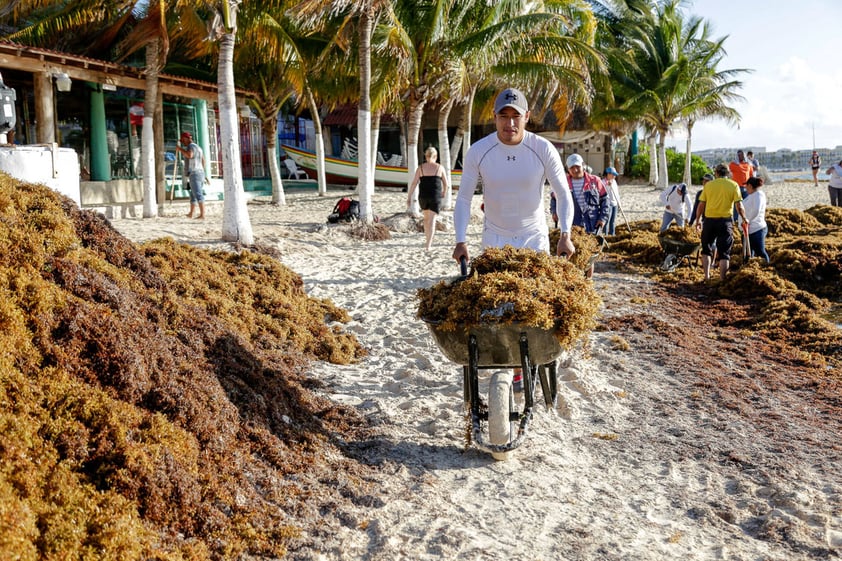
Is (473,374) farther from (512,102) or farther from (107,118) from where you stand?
(107,118)

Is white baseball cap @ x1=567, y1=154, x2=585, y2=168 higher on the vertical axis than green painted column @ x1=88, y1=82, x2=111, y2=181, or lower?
lower

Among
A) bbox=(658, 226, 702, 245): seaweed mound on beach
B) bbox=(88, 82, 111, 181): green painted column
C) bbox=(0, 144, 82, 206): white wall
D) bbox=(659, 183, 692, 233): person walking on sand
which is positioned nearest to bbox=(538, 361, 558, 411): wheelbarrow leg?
bbox=(0, 144, 82, 206): white wall

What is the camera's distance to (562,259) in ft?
15.4

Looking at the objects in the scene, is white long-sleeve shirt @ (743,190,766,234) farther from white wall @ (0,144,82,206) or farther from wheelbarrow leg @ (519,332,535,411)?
white wall @ (0,144,82,206)

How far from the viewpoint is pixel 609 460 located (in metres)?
4.82

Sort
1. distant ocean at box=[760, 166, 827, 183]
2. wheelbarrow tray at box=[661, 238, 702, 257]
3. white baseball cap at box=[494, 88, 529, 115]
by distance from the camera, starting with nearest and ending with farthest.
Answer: white baseball cap at box=[494, 88, 529, 115] → wheelbarrow tray at box=[661, 238, 702, 257] → distant ocean at box=[760, 166, 827, 183]

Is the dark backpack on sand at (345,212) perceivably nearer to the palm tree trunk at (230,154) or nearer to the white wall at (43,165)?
the palm tree trunk at (230,154)

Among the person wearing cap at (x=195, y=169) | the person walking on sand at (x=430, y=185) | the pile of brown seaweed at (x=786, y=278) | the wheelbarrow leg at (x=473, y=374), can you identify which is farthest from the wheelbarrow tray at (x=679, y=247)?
the person wearing cap at (x=195, y=169)

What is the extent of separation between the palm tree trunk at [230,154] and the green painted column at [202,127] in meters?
9.14

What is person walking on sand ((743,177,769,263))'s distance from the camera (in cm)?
1159

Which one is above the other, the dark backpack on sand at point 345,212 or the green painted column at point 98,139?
the green painted column at point 98,139

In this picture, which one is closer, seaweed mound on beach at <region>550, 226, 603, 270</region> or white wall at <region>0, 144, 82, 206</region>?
white wall at <region>0, 144, 82, 206</region>

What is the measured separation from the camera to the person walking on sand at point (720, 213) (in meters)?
10.7

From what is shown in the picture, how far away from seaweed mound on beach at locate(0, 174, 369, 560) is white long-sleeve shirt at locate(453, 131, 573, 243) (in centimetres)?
174
